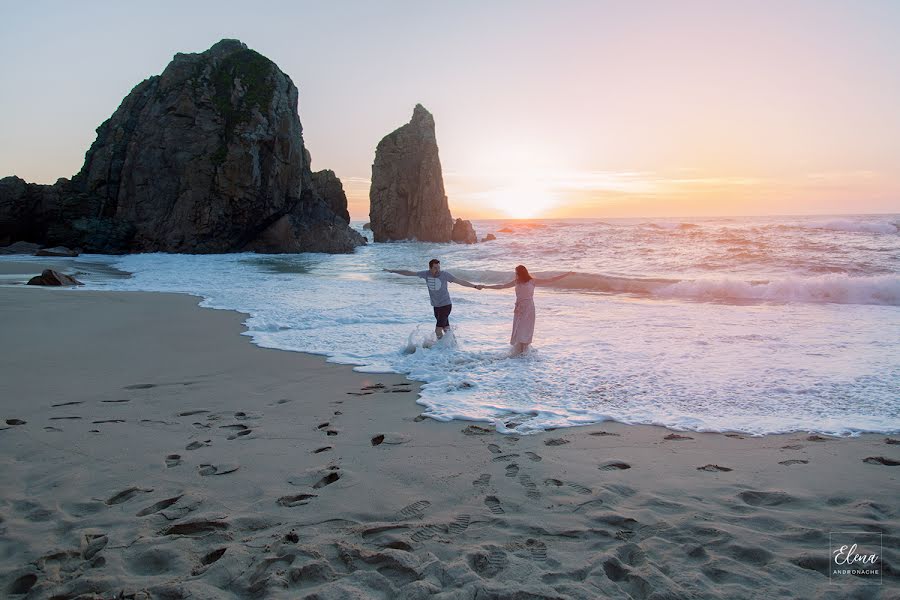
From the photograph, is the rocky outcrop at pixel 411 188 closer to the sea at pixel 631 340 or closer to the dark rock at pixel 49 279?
the sea at pixel 631 340

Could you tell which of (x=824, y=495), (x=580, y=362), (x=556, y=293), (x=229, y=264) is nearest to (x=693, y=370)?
(x=580, y=362)

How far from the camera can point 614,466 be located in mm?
4402

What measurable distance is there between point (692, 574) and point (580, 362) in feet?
17.0

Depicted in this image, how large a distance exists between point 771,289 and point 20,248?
123 ft

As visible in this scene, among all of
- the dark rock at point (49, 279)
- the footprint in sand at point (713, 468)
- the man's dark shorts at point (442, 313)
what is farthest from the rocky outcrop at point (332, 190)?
the footprint in sand at point (713, 468)

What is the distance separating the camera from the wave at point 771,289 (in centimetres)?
1507

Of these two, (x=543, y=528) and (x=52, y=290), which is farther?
(x=52, y=290)

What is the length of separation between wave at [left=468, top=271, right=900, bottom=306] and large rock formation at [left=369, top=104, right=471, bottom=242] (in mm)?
36874

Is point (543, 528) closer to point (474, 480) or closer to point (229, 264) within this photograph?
point (474, 480)

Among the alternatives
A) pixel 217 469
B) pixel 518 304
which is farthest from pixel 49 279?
pixel 217 469

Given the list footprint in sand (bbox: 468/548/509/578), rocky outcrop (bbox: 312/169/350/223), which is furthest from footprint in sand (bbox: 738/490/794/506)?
rocky outcrop (bbox: 312/169/350/223)

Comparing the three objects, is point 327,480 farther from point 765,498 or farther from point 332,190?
point 332,190

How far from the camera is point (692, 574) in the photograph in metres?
2.94

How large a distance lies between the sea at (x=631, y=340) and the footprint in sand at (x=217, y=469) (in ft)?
7.21
